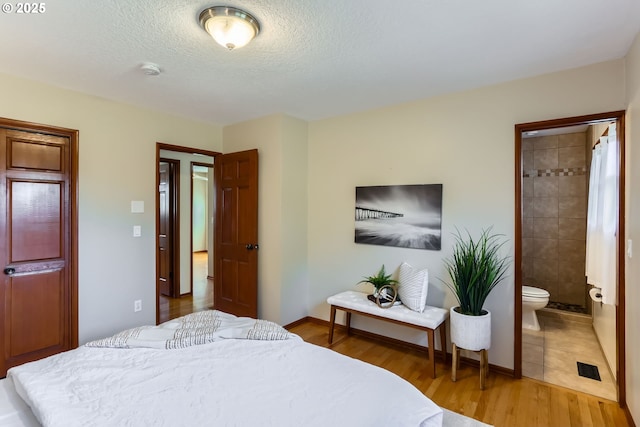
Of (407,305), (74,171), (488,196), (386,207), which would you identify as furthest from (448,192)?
(74,171)

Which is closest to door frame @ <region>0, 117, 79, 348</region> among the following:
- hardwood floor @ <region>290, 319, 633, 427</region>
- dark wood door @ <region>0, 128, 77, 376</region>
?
dark wood door @ <region>0, 128, 77, 376</region>

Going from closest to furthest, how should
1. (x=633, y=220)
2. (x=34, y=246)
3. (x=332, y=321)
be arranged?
(x=633, y=220) < (x=34, y=246) < (x=332, y=321)

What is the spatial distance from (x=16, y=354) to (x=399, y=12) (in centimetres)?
381

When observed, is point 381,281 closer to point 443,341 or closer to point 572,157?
point 443,341

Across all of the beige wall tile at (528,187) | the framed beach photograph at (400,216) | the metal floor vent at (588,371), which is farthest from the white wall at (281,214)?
the beige wall tile at (528,187)

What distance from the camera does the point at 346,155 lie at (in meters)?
3.65

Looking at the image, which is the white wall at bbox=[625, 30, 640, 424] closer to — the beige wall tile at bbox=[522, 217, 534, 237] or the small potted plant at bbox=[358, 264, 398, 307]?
the small potted plant at bbox=[358, 264, 398, 307]

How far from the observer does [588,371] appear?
2.72 metres

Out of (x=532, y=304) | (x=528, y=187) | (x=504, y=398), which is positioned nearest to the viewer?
(x=504, y=398)

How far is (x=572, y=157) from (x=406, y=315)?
3261 millimetres

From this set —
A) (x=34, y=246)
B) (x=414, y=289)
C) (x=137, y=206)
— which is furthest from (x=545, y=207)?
(x=34, y=246)

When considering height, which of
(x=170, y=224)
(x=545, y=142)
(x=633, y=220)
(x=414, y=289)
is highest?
(x=545, y=142)

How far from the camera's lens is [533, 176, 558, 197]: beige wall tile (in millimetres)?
4219

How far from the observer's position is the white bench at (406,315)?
8.61 ft
